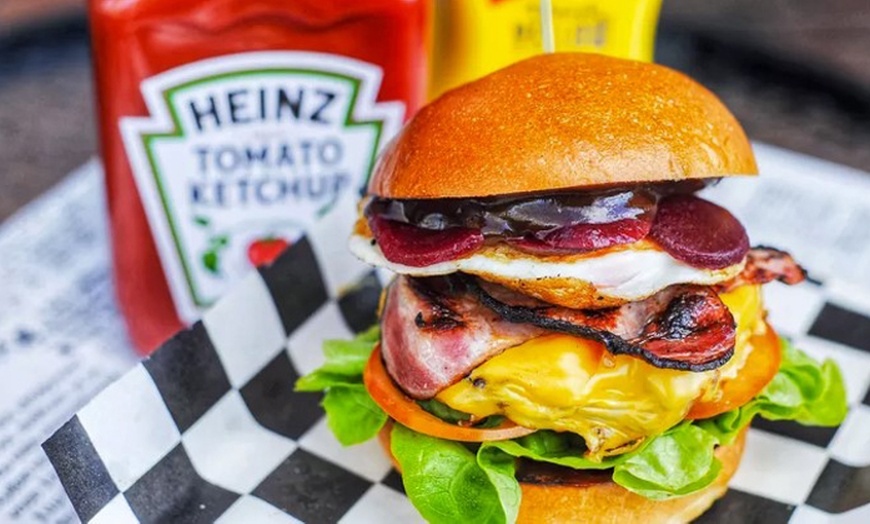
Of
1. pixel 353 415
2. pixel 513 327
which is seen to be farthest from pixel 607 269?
pixel 353 415

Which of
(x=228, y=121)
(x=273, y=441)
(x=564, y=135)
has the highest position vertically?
(x=564, y=135)

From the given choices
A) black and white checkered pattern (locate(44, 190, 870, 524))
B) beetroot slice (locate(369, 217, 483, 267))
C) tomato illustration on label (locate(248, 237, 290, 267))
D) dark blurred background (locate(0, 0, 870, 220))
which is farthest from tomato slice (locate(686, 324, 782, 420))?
dark blurred background (locate(0, 0, 870, 220))

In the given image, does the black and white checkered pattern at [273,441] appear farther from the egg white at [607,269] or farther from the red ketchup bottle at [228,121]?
the egg white at [607,269]

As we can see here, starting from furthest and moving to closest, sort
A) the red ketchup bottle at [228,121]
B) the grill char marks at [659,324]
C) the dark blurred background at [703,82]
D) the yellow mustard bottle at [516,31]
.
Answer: the dark blurred background at [703,82]
the yellow mustard bottle at [516,31]
the red ketchup bottle at [228,121]
the grill char marks at [659,324]

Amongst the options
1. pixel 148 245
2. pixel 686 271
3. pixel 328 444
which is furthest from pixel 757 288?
pixel 148 245

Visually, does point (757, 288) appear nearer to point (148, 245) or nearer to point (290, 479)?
point (290, 479)

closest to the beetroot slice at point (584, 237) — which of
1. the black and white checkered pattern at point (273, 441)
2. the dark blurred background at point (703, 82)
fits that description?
the black and white checkered pattern at point (273, 441)

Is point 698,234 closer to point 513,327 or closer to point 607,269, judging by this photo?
point 607,269
